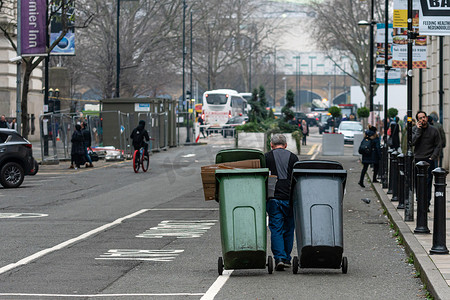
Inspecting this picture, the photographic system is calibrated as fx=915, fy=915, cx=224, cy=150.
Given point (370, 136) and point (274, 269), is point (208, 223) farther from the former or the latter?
point (370, 136)

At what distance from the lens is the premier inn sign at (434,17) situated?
13172 millimetres

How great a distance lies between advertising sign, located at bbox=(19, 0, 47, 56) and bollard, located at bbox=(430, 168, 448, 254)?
2257 centimetres

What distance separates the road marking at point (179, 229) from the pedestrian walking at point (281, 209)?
3.36 metres

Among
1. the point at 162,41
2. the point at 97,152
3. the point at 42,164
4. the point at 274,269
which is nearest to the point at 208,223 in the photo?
the point at 274,269

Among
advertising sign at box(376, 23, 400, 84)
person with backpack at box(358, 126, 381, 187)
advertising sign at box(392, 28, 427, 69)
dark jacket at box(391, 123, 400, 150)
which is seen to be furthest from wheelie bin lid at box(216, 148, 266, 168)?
advertising sign at box(376, 23, 400, 84)

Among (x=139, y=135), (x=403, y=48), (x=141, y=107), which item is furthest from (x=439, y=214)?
(x=141, y=107)

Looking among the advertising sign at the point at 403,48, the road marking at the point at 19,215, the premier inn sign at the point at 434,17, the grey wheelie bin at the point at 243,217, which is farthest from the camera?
the advertising sign at the point at 403,48

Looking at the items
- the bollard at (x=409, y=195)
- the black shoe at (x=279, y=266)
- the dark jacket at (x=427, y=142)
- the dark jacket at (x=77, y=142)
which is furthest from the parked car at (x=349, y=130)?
the black shoe at (x=279, y=266)

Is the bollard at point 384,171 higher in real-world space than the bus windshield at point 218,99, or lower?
lower

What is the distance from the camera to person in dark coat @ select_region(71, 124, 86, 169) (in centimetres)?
3004

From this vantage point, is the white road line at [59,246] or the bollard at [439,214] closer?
the bollard at [439,214]

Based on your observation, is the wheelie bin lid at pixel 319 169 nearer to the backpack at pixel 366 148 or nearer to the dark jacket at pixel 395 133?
the backpack at pixel 366 148

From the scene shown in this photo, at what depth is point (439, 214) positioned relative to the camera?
10438 millimetres

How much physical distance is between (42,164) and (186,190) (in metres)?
12.0
